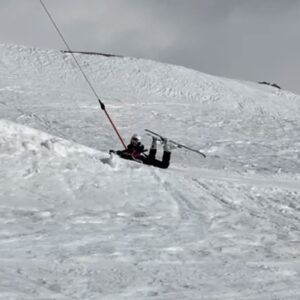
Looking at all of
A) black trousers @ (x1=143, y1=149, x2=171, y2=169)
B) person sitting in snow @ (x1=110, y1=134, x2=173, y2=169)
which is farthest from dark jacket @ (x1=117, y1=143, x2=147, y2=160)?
black trousers @ (x1=143, y1=149, x2=171, y2=169)

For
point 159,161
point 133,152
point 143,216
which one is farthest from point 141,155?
point 143,216

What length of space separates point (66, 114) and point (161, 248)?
49.1 ft

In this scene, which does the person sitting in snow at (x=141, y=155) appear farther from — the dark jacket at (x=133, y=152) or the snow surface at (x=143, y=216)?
the snow surface at (x=143, y=216)

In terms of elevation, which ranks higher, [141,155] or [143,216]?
[141,155]

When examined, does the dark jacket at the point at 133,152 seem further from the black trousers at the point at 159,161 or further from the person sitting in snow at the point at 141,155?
the black trousers at the point at 159,161

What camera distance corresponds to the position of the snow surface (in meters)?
6.55

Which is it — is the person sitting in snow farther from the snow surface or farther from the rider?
the snow surface

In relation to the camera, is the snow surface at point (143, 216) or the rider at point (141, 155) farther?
the rider at point (141, 155)

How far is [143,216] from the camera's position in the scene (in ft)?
30.8

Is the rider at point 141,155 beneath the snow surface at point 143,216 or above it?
above

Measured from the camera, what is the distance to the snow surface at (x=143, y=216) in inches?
258

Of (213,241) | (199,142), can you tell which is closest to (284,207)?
(213,241)

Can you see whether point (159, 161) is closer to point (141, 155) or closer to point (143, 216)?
point (141, 155)

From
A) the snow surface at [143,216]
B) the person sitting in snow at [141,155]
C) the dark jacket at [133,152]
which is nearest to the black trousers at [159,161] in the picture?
the person sitting in snow at [141,155]
